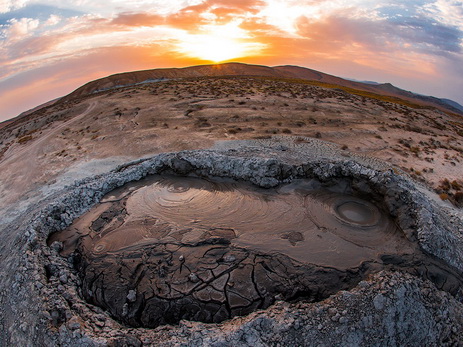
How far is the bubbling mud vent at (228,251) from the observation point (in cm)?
427

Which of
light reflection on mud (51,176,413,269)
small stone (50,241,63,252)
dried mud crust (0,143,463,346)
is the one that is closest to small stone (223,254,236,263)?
light reflection on mud (51,176,413,269)

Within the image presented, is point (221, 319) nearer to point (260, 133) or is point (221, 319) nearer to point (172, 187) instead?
point (172, 187)

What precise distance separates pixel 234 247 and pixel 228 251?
156mm

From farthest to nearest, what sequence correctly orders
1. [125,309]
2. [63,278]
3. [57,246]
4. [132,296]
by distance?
[57,246] < [63,278] < [132,296] < [125,309]

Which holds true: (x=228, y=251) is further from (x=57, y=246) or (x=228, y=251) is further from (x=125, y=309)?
(x=57, y=246)

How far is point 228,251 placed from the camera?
16.3 feet

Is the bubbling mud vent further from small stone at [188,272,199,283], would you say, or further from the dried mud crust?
the dried mud crust

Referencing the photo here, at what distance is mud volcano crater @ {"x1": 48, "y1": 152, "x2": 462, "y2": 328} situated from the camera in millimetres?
4285

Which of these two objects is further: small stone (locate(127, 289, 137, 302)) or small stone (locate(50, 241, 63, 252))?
small stone (locate(50, 241, 63, 252))

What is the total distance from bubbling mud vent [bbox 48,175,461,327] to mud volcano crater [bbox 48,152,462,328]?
0.07 feet

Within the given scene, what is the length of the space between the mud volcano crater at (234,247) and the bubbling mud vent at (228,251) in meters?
0.02

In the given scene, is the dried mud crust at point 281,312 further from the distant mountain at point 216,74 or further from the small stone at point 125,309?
the distant mountain at point 216,74

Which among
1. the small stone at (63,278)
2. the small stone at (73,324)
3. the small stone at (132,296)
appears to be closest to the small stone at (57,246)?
the small stone at (63,278)

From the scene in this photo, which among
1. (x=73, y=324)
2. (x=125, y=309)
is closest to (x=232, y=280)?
(x=125, y=309)
